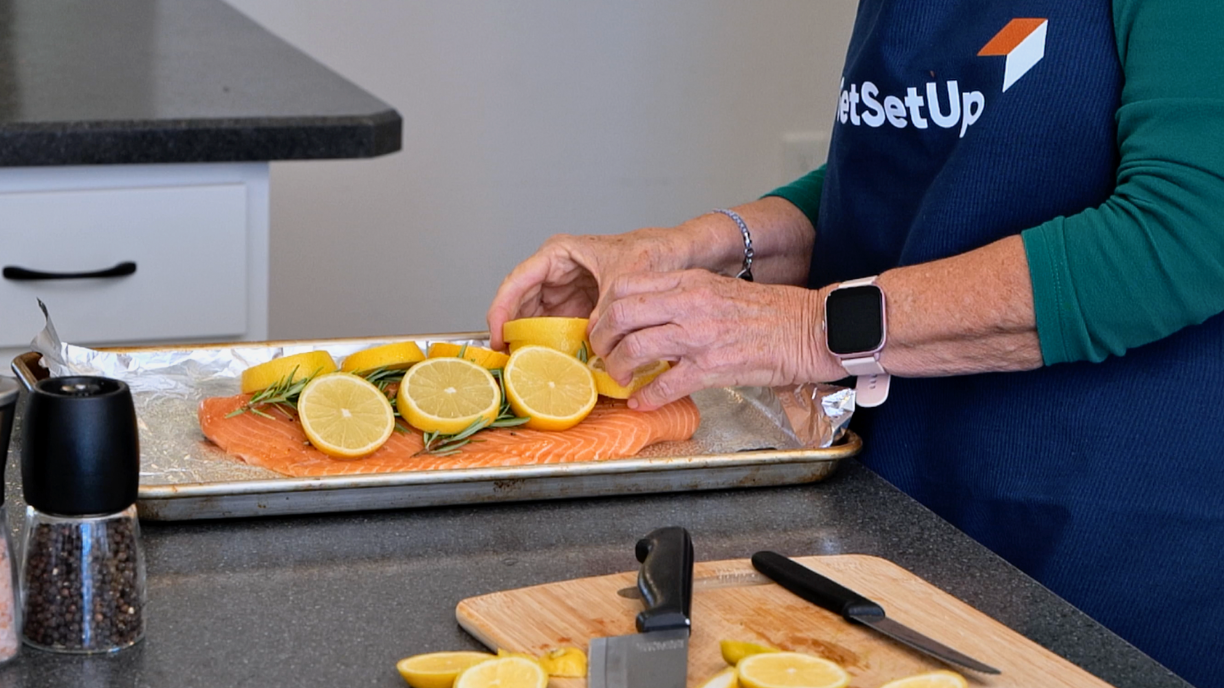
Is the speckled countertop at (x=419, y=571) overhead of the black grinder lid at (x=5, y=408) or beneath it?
beneath

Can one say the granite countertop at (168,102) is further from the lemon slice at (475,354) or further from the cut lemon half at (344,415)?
the cut lemon half at (344,415)

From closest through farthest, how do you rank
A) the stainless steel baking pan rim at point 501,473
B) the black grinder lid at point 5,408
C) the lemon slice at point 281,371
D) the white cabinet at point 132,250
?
the black grinder lid at point 5,408, the stainless steel baking pan rim at point 501,473, the lemon slice at point 281,371, the white cabinet at point 132,250

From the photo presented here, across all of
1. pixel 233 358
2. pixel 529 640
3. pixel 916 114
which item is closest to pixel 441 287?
pixel 233 358

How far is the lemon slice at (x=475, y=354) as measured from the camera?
128 centimetres

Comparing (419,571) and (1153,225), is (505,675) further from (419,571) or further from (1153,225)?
(1153,225)

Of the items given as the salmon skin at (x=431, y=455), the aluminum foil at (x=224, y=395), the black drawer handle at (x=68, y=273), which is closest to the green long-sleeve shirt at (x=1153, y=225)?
the aluminum foil at (x=224, y=395)

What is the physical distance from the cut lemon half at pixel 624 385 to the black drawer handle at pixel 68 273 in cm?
75

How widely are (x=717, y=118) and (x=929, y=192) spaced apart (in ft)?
6.69

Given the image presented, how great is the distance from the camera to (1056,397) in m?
1.14

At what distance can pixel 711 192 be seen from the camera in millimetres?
3266

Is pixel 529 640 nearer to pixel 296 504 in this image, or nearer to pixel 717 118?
pixel 296 504

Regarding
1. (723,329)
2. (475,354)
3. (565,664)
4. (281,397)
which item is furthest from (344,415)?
(565,664)

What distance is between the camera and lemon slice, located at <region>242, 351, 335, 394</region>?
120 cm

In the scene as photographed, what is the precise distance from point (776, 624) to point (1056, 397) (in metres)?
0.42
